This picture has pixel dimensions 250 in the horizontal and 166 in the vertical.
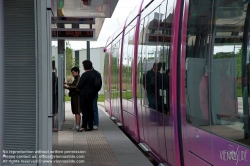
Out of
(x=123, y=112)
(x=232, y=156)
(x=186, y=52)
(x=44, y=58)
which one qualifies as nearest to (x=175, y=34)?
(x=186, y=52)

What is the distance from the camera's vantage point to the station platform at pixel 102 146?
9.14 meters

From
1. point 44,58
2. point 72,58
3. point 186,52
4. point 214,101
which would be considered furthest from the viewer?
point 72,58

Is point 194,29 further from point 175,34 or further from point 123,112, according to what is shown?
point 123,112

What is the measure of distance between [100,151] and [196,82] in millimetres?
4926

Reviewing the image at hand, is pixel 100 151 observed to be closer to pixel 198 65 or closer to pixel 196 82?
pixel 196 82

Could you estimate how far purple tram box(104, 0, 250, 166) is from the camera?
5227mm

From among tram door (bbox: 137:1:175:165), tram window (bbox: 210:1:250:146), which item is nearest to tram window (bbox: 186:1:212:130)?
tram window (bbox: 210:1:250:146)

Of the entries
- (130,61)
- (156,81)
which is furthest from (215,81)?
(130,61)

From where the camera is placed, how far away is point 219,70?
18.7ft

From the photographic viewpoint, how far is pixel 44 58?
6.45 meters

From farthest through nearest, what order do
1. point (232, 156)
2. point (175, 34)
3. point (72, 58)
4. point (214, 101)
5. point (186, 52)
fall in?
point (72, 58) → point (175, 34) → point (186, 52) → point (214, 101) → point (232, 156)

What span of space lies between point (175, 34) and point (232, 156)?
2.73 meters

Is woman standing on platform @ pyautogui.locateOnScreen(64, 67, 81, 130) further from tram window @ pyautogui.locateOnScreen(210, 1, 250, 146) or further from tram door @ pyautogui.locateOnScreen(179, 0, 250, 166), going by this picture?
tram window @ pyautogui.locateOnScreen(210, 1, 250, 146)

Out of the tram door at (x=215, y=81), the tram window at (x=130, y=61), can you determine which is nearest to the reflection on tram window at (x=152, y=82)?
the tram door at (x=215, y=81)
